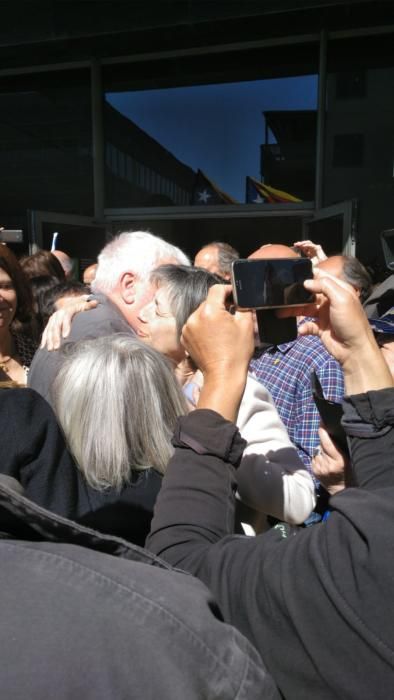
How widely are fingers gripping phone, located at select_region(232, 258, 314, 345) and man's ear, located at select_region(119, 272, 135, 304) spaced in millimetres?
1234

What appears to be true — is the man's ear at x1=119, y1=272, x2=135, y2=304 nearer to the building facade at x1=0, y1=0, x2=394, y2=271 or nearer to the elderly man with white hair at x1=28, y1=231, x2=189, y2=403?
the elderly man with white hair at x1=28, y1=231, x2=189, y2=403

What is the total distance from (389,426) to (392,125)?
568 centimetres

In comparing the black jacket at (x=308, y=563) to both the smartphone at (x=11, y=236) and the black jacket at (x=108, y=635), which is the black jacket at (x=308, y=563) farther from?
the smartphone at (x=11, y=236)

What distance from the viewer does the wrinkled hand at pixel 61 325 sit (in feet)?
6.79

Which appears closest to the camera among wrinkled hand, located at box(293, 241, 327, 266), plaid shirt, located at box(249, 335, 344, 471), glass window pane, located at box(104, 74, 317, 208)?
plaid shirt, located at box(249, 335, 344, 471)

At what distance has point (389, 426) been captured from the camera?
914 millimetres

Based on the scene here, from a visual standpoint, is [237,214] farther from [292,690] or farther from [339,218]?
[292,690]

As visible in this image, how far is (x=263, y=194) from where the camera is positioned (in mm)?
6402

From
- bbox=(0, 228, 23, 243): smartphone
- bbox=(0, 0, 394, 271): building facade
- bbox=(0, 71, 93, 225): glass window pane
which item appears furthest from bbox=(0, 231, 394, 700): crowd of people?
bbox=(0, 71, 93, 225): glass window pane

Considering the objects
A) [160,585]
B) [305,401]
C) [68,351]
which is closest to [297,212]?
[305,401]

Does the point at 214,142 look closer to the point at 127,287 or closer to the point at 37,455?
the point at 127,287

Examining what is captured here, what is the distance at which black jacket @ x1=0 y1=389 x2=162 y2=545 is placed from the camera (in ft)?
4.28

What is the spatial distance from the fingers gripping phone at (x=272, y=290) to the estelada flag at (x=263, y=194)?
5533mm

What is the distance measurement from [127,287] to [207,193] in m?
4.72
